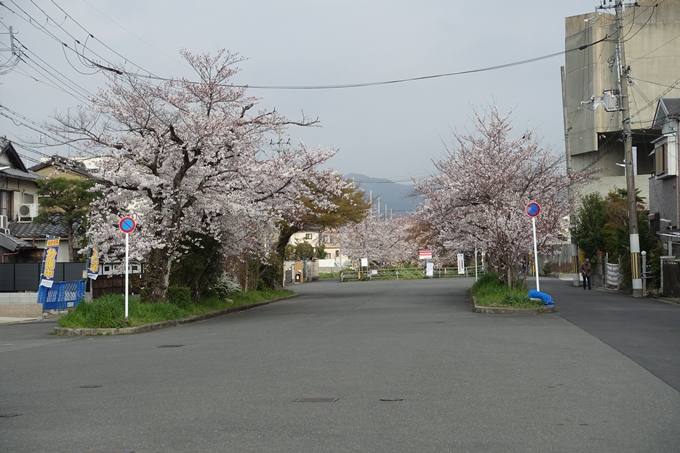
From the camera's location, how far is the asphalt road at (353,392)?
6137 mm

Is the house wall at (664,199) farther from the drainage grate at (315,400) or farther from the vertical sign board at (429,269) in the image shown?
the vertical sign board at (429,269)

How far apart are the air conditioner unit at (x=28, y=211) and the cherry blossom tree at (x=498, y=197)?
20.1 m

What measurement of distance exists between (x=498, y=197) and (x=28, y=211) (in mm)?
24362

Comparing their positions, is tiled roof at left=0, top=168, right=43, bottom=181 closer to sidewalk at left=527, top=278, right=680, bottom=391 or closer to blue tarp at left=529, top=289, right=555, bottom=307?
blue tarp at left=529, top=289, right=555, bottom=307

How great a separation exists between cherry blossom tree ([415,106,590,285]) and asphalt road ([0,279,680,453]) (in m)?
7.04

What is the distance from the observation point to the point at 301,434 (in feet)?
20.7

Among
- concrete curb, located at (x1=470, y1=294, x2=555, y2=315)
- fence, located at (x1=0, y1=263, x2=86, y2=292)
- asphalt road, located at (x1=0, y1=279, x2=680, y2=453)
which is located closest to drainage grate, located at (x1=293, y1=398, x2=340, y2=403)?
asphalt road, located at (x1=0, y1=279, x2=680, y2=453)

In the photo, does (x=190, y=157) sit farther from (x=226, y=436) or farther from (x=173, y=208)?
(x=226, y=436)

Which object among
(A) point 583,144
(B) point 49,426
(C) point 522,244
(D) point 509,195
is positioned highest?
(A) point 583,144

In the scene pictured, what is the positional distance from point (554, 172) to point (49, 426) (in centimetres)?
2402

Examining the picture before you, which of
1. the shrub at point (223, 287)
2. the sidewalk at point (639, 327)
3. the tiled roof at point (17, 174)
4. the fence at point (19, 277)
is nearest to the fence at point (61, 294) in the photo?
the fence at point (19, 277)

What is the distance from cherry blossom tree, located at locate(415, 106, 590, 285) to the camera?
2248cm

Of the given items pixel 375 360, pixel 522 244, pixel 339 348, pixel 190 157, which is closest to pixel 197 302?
pixel 190 157

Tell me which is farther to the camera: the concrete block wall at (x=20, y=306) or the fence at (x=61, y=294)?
the concrete block wall at (x=20, y=306)
